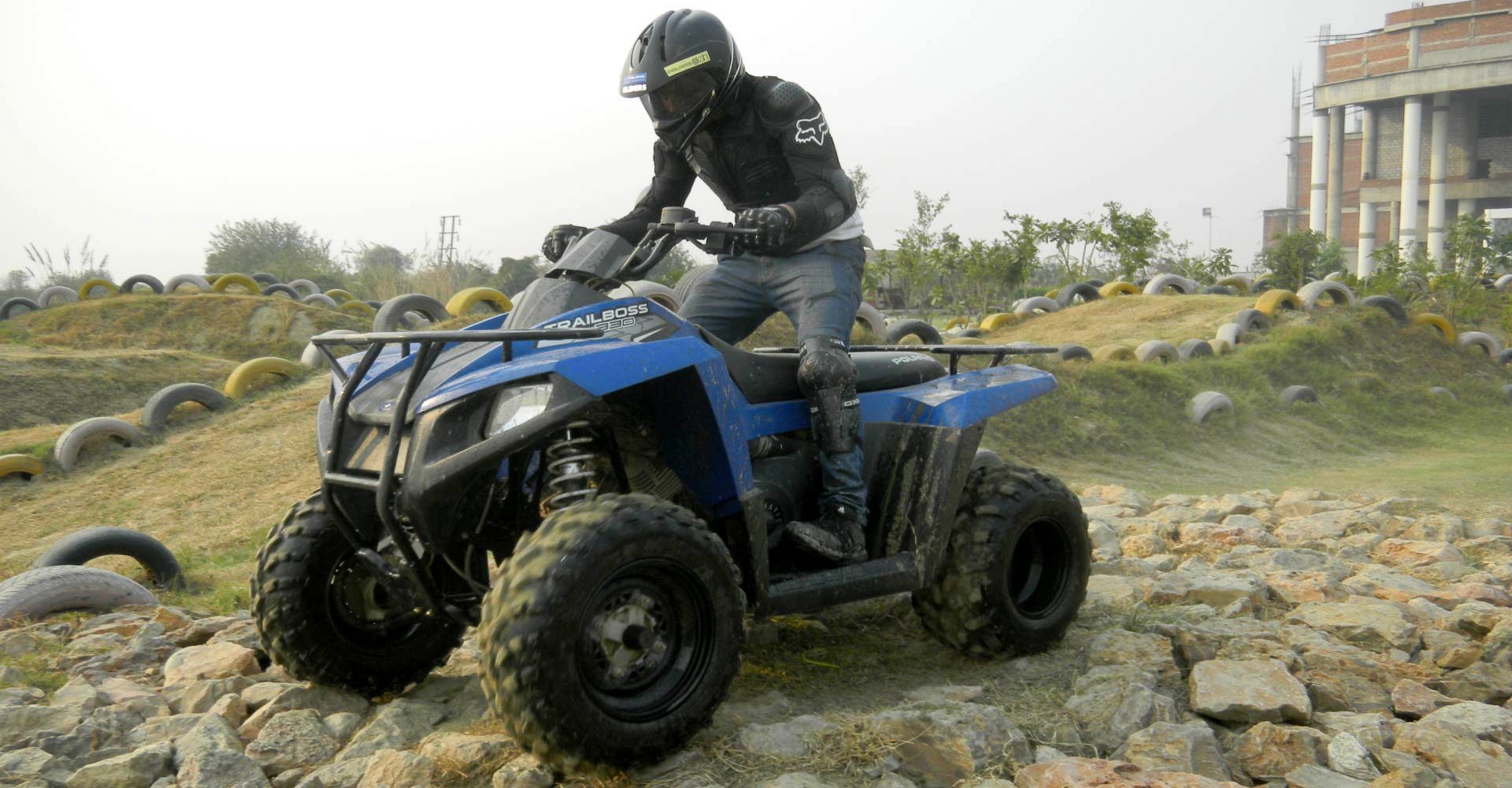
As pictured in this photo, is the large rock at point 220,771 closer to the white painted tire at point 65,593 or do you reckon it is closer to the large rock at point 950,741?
the large rock at point 950,741

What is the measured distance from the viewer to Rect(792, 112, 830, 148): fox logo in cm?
419

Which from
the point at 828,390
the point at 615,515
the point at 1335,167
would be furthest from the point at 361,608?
the point at 1335,167

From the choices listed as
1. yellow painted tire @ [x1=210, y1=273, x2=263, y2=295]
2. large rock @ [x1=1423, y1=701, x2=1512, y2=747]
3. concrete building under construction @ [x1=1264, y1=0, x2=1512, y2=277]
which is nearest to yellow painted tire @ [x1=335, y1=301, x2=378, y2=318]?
yellow painted tire @ [x1=210, y1=273, x2=263, y2=295]

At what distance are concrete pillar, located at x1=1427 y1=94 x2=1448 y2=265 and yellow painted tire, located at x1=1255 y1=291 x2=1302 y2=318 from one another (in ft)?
136

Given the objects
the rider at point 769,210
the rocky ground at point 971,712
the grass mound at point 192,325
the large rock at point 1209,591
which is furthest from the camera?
the grass mound at point 192,325

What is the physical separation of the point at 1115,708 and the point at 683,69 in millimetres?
2476

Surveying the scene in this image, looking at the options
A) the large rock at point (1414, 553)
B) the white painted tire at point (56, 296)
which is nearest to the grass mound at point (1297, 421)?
the large rock at point (1414, 553)

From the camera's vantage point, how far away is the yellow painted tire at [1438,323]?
18375 millimetres

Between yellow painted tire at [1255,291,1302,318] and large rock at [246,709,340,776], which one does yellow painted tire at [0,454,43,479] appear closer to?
large rock at [246,709,340,776]

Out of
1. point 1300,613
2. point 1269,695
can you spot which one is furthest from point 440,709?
point 1300,613

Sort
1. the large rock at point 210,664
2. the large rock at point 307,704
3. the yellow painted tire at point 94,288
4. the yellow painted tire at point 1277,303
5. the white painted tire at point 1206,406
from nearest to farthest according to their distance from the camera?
the large rock at point 307,704 < the large rock at point 210,664 < the white painted tire at point 1206,406 < the yellow painted tire at point 1277,303 < the yellow painted tire at point 94,288

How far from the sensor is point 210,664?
4.26 meters

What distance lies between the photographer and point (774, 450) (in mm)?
4074

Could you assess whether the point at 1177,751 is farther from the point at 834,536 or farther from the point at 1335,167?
the point at 1335,167
